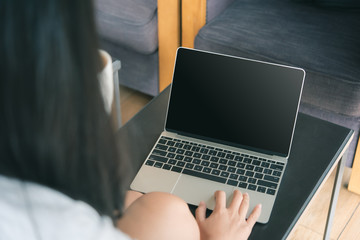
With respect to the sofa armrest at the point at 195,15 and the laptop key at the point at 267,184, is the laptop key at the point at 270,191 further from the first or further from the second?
the sofa armrest at the point at 195,15

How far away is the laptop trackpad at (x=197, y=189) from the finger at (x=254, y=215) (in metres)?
0.06

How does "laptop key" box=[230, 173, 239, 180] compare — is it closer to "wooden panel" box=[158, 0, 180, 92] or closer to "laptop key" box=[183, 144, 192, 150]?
"laptop key" box=[183, 144, 192, 150]

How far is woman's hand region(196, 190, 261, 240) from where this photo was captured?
0.71m

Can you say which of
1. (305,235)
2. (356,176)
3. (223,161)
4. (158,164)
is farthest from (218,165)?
(356,176)

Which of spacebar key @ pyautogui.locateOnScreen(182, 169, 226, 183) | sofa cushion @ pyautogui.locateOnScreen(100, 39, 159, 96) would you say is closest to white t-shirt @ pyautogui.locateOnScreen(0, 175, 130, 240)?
Result: spacebar key @ pyautogui.locateOnScreen(182, 169, 226, 183)

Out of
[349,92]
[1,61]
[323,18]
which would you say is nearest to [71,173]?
[1,61]

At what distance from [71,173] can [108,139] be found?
0.17ft

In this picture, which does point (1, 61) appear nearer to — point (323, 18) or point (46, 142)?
point (46, 142)

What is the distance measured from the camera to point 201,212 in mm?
759

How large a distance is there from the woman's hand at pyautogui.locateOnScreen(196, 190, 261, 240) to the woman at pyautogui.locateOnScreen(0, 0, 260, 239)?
0.91ft

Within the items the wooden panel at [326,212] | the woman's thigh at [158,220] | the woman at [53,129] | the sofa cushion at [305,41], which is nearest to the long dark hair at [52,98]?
the woman at [53,129]

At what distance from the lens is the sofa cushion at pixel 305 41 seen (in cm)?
128

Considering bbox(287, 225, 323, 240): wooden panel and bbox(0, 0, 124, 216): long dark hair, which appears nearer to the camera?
bbox(0, 0, 124, 216): long dark hair

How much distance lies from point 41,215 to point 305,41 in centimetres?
117
